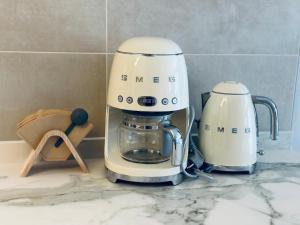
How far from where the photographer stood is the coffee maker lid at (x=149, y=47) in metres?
0.89

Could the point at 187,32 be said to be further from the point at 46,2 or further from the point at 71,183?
the point at 71,183

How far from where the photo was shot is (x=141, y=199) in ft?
2.84

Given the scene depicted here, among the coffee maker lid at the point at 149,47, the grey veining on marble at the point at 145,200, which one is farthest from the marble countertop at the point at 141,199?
the coffee maker lid at the point at 149,47

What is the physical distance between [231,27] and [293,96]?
0.28 meters

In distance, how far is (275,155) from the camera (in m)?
1.18

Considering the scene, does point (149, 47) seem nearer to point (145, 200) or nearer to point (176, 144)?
point (176, 144)

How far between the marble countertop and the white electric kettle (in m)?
0.04

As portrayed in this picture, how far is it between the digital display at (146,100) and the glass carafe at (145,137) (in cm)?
3

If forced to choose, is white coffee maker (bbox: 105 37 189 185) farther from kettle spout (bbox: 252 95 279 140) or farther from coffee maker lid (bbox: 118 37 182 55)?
kettle spout (bbox: 252 95 279 140)

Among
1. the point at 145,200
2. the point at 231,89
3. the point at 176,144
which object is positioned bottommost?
the point at 145,200

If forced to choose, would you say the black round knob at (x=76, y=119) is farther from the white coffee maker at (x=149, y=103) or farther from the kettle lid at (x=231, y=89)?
the kettle lid at (x=231, y=89)

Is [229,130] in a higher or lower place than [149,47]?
lower

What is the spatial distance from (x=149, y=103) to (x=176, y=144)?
0.11 metres

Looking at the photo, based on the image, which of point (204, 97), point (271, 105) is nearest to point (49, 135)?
point (204, 97)
